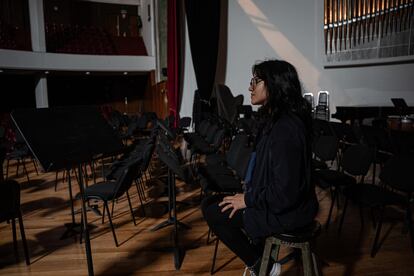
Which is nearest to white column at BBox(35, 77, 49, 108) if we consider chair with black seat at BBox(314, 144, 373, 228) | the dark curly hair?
chair with black seat at BBox(314, 144, 373, 228)

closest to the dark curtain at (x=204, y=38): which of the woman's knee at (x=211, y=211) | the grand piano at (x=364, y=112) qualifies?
the grand piano at (x=364, y=112)

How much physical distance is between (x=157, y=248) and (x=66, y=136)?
4.19ft

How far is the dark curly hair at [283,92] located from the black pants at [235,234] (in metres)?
0.67

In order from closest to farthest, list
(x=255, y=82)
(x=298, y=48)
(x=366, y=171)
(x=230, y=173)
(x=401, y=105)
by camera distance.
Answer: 1. (x=255, y=82)
2. (x=366, y=171)
3. (x=230, y=173)
4. (x=401, y=105)
5. (x=298, y=48)

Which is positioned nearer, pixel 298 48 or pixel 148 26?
pixel 298 48

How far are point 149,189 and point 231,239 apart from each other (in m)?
2.94

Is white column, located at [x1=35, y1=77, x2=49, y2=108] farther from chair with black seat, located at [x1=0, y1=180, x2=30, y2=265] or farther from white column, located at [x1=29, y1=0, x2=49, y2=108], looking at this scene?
chair with black seat, located at [x1=0, y1=180, x2=30, y2=265]

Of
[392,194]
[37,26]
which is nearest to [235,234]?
[392,194]

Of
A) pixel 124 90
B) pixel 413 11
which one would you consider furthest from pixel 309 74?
pixel 124 90

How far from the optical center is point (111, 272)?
247cm

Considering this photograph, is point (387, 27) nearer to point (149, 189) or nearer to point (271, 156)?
point (149, 189)

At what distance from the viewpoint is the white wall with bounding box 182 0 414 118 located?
25.2 ft

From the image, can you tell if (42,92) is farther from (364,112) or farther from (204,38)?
(364,112)

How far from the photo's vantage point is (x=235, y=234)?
193 centimetres
